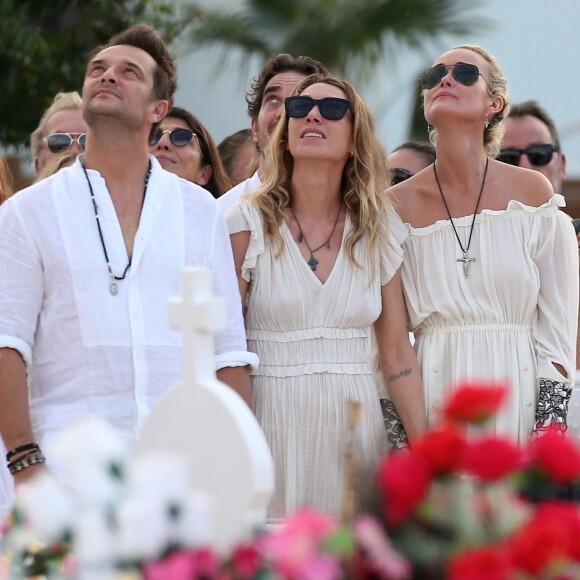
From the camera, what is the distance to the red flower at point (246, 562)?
1.84 m

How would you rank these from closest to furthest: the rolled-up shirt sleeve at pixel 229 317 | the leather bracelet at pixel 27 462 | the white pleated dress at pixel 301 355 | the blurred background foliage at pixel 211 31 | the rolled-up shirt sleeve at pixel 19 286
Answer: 1. the leather bracelet at pixel 27 462
2. the rolled-up shirt sleeve at pixel 19 286
3. the rolled-up shirt sleeve at pixel 229 317
4. the white pleated dress at pixel 301 355
5. the blurred background foliage at pixel 211 31

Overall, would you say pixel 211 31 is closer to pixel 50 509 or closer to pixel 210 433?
pixel 210 433

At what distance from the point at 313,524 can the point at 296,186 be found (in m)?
3.17

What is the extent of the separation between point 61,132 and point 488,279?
93.2 inches

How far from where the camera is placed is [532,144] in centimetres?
661

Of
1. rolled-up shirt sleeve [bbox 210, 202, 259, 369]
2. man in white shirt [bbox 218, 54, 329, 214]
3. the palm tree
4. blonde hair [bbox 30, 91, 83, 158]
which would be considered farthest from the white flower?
the palm tree

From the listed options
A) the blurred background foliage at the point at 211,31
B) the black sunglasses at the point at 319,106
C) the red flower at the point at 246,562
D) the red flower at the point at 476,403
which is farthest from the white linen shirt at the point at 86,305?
the blurred background foliage at the point at 211,31

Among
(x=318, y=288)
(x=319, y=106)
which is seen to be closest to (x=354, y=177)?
(x=319, y=106)

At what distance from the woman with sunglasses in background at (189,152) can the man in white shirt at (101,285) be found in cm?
158

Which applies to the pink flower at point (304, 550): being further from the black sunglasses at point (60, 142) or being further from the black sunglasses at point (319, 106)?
the black sunglasses at point (60, 142)

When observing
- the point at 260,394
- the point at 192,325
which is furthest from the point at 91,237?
the point at 192,325

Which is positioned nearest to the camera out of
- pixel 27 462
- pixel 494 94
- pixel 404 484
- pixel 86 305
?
pixel 404 484

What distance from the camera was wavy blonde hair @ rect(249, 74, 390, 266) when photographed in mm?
4859

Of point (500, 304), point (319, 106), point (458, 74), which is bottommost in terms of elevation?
point (500, 304)
